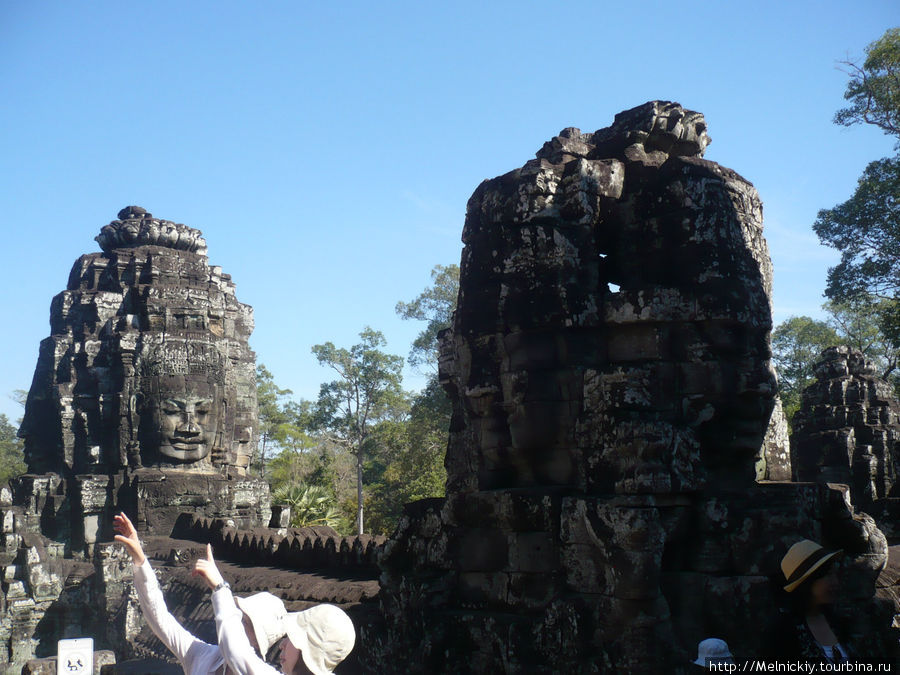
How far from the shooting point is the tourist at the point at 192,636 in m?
2.96

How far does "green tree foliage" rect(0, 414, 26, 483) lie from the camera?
135ft

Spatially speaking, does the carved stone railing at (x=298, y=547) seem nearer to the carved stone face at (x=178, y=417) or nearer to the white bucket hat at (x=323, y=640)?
the carved stone face at (x=178, y=417)

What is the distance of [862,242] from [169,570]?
602 inches

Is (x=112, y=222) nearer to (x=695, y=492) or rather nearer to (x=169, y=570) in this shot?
(x=169, y=570)

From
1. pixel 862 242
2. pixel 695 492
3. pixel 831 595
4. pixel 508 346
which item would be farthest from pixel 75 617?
pixel 862 242

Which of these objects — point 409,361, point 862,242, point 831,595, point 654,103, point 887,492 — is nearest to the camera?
point 831,595

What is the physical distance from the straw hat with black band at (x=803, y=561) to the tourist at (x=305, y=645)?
182 cm

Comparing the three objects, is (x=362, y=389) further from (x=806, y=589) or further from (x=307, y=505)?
(x=806, y=589)

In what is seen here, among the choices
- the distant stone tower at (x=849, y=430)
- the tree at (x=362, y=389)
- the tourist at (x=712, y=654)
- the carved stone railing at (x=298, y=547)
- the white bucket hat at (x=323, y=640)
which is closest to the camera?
the white bucket hat at (x=323, y=640)

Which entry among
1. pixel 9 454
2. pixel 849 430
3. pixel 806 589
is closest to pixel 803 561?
pixel 806 589

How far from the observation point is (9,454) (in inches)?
1951

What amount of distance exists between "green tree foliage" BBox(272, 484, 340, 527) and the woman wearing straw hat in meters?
15.4

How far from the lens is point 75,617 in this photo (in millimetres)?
11914

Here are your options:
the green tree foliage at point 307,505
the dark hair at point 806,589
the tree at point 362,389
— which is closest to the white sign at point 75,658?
the dark hair at point 806,589
